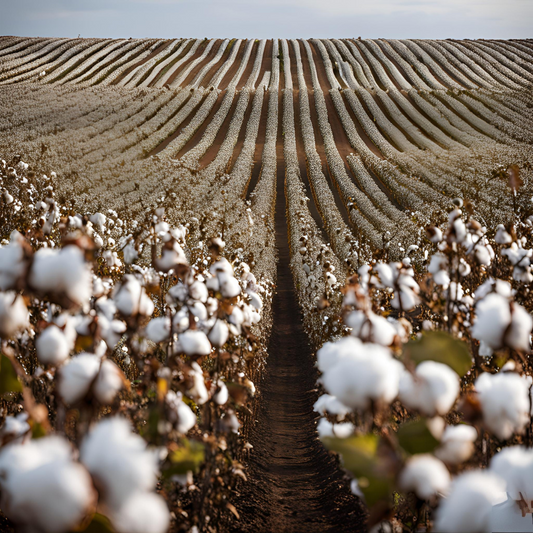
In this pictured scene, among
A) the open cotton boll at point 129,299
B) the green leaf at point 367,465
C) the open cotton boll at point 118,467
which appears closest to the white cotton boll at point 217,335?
the open cotton boll at point 129,299

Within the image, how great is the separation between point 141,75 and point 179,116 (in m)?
14.4

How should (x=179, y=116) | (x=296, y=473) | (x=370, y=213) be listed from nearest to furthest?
(x=296, y=473), (x=370, y=213), (x=179, y=116)

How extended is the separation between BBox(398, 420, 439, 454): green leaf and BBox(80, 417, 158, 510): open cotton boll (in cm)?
67

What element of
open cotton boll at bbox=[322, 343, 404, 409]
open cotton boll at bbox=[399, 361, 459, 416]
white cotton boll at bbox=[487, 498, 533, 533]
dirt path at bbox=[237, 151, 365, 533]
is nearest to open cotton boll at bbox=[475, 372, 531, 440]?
open cotton boll at bbox=[399, 361, 459, 416]

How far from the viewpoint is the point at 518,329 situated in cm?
156

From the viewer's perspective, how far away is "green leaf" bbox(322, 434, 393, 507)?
1.12 metres

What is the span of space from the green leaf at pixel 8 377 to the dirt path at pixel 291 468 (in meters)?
3.04

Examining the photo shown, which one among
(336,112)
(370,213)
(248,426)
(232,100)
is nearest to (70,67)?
(232,100)

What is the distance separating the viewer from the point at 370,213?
19797mm

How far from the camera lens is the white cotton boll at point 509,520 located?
1.31 meters

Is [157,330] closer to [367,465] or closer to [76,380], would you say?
[76,380]

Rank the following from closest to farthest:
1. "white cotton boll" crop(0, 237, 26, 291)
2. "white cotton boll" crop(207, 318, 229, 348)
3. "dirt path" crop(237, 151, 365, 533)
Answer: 1. "white cotton boll" crop(0, 237, 26, 291)
2. "white cotton boll" crop(207, 318, 229, 348)
3. "dirt path" crop(237, 151, 365, 533)

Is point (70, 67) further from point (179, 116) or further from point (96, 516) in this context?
point (96, 516)

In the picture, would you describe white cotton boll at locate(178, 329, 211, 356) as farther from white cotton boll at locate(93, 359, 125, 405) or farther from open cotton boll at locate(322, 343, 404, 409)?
open cotton boll at locate(322, 343, 404, 409)
